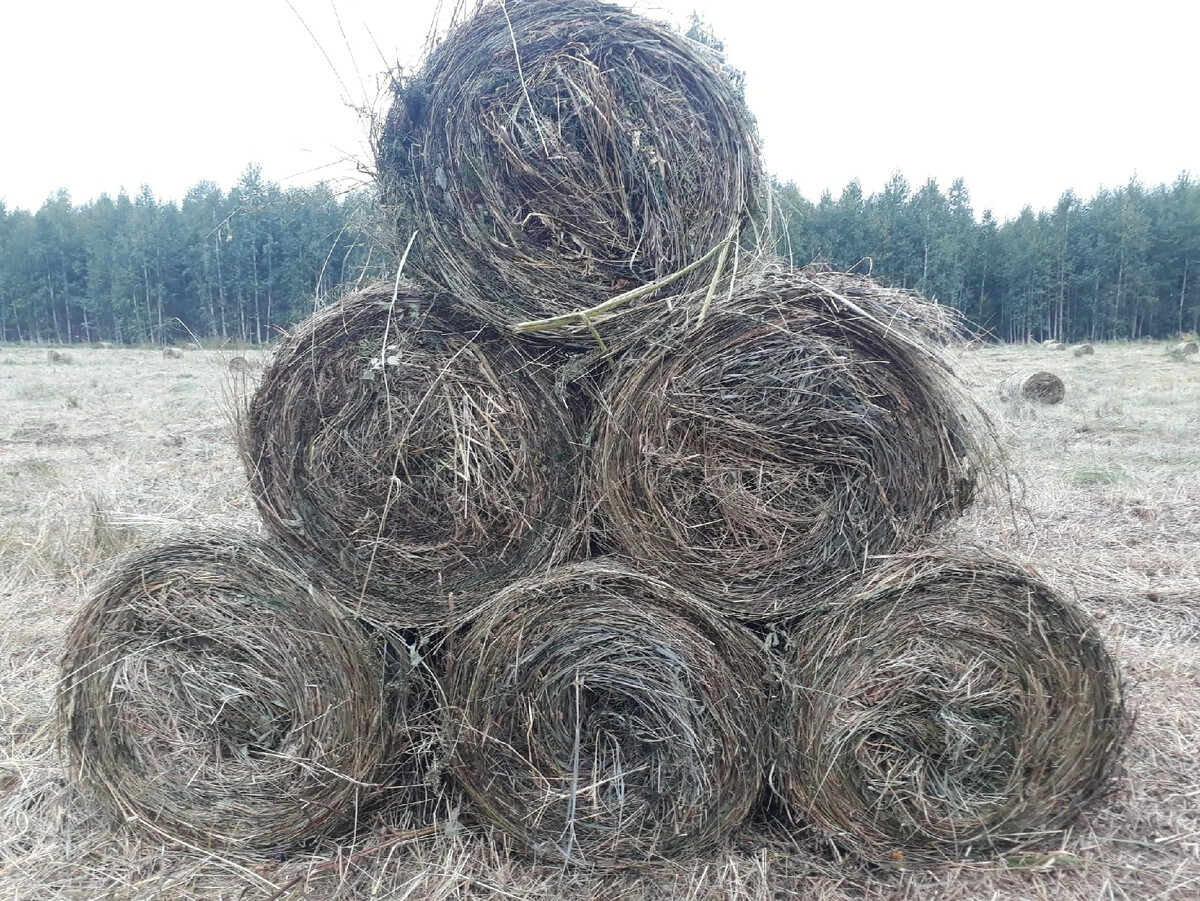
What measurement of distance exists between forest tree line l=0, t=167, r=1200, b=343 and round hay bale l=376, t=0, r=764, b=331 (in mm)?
30670

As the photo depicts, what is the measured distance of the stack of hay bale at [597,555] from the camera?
2.41 metres

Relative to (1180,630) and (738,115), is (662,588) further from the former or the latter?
Answer: (1180,630)

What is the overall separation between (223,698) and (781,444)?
1940mm

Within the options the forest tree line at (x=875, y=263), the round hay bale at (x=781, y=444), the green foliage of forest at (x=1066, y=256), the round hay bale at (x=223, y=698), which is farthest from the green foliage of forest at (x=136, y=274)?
the round hay bale at (x=781, y=444)

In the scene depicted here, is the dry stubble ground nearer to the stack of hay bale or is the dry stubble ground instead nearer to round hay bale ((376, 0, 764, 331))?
the stack of hay bale

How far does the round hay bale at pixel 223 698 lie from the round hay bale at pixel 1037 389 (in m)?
12.3

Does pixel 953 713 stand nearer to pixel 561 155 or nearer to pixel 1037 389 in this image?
pixel 561 155

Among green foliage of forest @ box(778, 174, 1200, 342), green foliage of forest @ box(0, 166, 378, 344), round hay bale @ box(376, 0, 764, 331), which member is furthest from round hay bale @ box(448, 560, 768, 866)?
green foliage of forest @ box(778, 174, 1200, 342)

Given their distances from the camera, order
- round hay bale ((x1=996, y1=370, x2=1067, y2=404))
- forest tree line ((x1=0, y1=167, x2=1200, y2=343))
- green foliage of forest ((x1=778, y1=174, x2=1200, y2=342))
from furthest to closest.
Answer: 1. green foliage of forest ((x1=778, y1=174, x2=1200, y2=342))
2. forest tree line ((x1=0, y1=167, x2=1200, y2=343))
3. round hay bale ((x1=996, y1=370, x2=1067, y2=404))

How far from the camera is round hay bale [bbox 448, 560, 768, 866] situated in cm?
242

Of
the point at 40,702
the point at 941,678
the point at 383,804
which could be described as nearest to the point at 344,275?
the point at 383,804

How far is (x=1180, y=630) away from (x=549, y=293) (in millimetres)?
3486

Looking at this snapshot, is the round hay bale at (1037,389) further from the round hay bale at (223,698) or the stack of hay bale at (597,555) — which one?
the round hay bale at (223,698)

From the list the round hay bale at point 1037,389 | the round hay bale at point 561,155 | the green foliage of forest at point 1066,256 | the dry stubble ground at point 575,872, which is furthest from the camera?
the green foliage of forest at point 1066,256
